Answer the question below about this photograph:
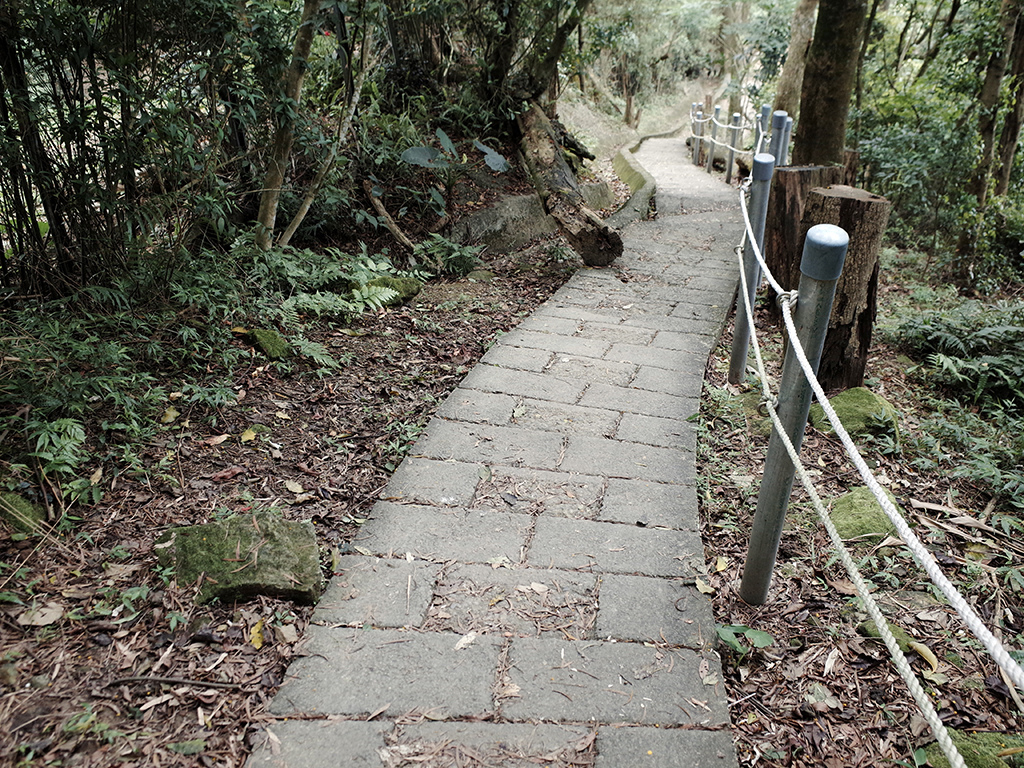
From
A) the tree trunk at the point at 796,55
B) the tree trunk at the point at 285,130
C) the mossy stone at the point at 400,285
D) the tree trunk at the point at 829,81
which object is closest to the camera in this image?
the tree trunk at the point at 285,130

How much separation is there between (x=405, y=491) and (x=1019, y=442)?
300 cm

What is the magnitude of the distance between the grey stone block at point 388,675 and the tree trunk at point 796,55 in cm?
1134

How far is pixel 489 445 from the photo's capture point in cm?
300

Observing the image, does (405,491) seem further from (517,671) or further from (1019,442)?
(1019,442)

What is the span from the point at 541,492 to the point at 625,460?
467 millimetres

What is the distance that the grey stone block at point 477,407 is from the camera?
322cm

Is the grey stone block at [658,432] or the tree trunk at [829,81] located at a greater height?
the tree trunk at [829,81]

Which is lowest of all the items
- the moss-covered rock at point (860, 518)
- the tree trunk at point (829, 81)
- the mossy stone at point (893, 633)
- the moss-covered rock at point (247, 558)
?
the mossy stone at point (893, 633)

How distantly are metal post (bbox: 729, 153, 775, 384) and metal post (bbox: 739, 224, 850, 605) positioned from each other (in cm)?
148

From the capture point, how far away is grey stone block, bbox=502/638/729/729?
175 cm

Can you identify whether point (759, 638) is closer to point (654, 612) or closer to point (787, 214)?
point (654, 612)

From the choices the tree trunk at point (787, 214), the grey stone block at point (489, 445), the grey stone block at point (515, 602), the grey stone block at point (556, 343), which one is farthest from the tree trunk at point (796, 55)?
the grey stone block at point (515, 602)

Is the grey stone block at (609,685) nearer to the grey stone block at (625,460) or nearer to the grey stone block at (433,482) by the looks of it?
the grey stone block at (433,482)

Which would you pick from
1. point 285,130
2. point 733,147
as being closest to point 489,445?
point 285,130
